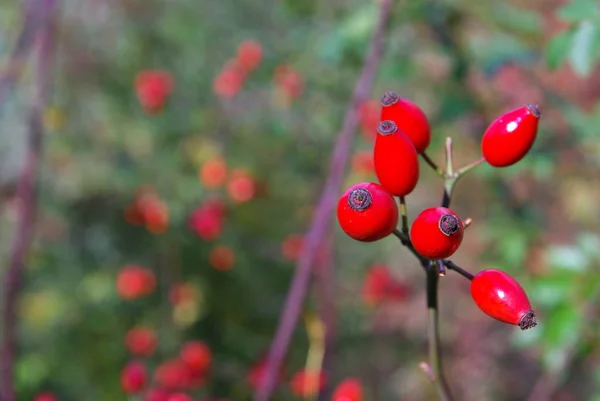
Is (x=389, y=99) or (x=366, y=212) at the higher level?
(x=389, y=99)

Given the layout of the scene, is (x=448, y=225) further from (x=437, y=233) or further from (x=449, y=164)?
(x=449, y=164)

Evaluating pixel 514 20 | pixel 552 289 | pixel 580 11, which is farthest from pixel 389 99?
pixel 514 20

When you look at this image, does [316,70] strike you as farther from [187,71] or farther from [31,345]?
[31,345]

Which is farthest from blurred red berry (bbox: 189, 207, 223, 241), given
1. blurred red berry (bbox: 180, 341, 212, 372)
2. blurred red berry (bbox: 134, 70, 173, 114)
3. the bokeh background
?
blurred red berry (bbox: 180, 341, 212, 372)

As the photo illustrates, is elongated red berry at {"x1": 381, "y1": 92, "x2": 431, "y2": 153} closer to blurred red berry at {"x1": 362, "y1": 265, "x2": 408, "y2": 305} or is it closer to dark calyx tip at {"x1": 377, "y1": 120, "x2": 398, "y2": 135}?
dark calyx tip at {"x1": 377, "y1": 120, "x2": 398, "y2": 135}

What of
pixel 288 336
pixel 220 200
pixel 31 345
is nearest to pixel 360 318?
pixel 220 200

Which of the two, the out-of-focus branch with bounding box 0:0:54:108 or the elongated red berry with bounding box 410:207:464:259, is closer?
the elongated red berry with bounding box 410:207:464:259
